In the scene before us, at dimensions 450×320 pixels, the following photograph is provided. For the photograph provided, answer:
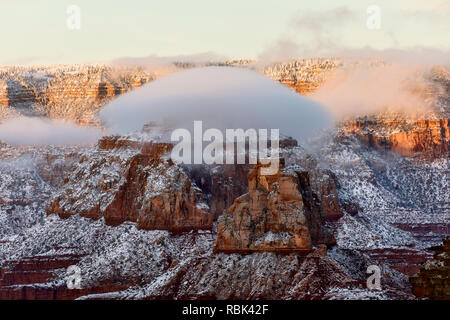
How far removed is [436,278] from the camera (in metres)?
178

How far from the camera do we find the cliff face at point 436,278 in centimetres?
Result: 17700

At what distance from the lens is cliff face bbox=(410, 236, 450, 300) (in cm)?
17700
